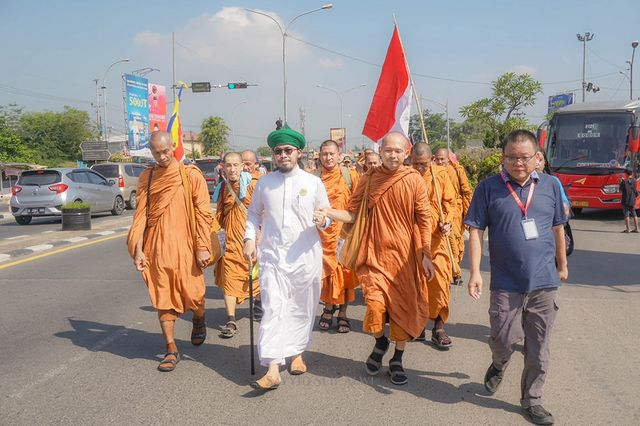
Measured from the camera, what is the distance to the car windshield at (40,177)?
17031 millimetres

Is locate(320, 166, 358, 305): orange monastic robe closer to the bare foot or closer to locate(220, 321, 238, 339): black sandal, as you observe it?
locate(220, 321, 238, 339): black sandal

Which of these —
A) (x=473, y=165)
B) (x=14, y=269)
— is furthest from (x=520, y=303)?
(x=473, y=165)

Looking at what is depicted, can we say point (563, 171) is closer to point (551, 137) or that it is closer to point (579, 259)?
point (551, 137)

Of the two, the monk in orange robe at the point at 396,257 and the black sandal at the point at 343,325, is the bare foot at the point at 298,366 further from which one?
the black sandal at the point at 343,325

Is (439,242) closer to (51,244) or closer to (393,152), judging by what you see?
(393,152)

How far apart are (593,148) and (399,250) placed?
1393cm

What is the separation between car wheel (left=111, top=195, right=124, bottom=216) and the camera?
19688 mm

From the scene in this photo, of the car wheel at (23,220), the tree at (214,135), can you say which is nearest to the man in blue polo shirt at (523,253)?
the car wheel at (23,220)

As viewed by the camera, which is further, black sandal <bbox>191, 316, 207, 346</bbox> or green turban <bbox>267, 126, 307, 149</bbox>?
black sandal <bbox>191, 316, 207, 346</bbox>

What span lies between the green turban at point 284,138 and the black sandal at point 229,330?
6.56ft

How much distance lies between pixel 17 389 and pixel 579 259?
8.47 metres

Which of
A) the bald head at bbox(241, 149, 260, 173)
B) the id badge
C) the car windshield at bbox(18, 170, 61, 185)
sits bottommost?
the car windshield at bbox(18, 170, 61, 185)

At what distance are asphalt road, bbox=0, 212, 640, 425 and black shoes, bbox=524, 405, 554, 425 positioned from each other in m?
0.07

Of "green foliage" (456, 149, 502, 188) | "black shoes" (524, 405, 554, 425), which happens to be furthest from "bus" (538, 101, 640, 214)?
"black shoes" (524, 405, 554, 425)
